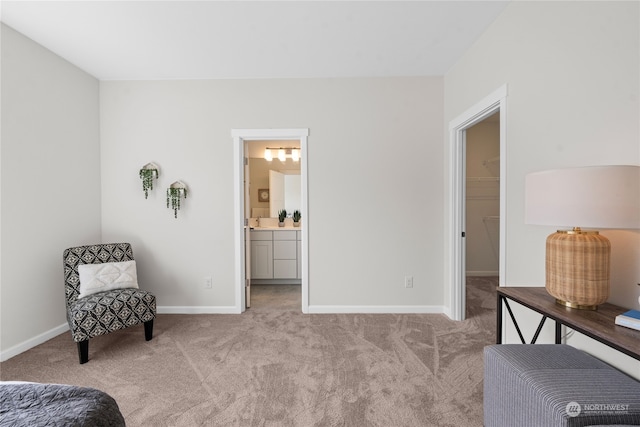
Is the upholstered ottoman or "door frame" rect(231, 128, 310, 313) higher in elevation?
"door frame" rect(231, 128, 310, 313)

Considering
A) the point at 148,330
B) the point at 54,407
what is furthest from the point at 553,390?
the point at 148,330

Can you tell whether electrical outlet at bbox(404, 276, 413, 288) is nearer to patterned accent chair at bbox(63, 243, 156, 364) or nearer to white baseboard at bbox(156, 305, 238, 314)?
white baseboard at bbox(156, 305, 238, 314)

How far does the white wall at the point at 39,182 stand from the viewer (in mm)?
2342

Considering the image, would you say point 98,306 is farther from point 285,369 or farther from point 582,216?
point 582,216

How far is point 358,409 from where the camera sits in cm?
171

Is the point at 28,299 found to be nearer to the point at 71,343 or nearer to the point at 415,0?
the point at 71,343

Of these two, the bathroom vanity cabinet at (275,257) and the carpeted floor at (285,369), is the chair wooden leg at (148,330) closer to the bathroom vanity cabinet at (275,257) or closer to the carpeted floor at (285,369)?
the carpeted floor at (285,369)

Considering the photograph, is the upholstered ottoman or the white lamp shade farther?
the white lamp shade

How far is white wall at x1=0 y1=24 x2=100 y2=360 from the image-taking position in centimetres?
234

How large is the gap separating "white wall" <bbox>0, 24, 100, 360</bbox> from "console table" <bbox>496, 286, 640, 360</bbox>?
11.6 feet

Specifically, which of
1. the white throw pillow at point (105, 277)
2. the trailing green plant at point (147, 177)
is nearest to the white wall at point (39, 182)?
the white throw pillow at point (105, 277)

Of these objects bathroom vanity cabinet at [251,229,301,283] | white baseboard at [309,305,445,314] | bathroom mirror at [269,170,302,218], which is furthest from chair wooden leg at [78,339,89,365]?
bathroom mirror at [269,170,302,218]

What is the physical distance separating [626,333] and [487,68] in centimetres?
205

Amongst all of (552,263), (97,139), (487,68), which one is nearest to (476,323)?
(552,263)
